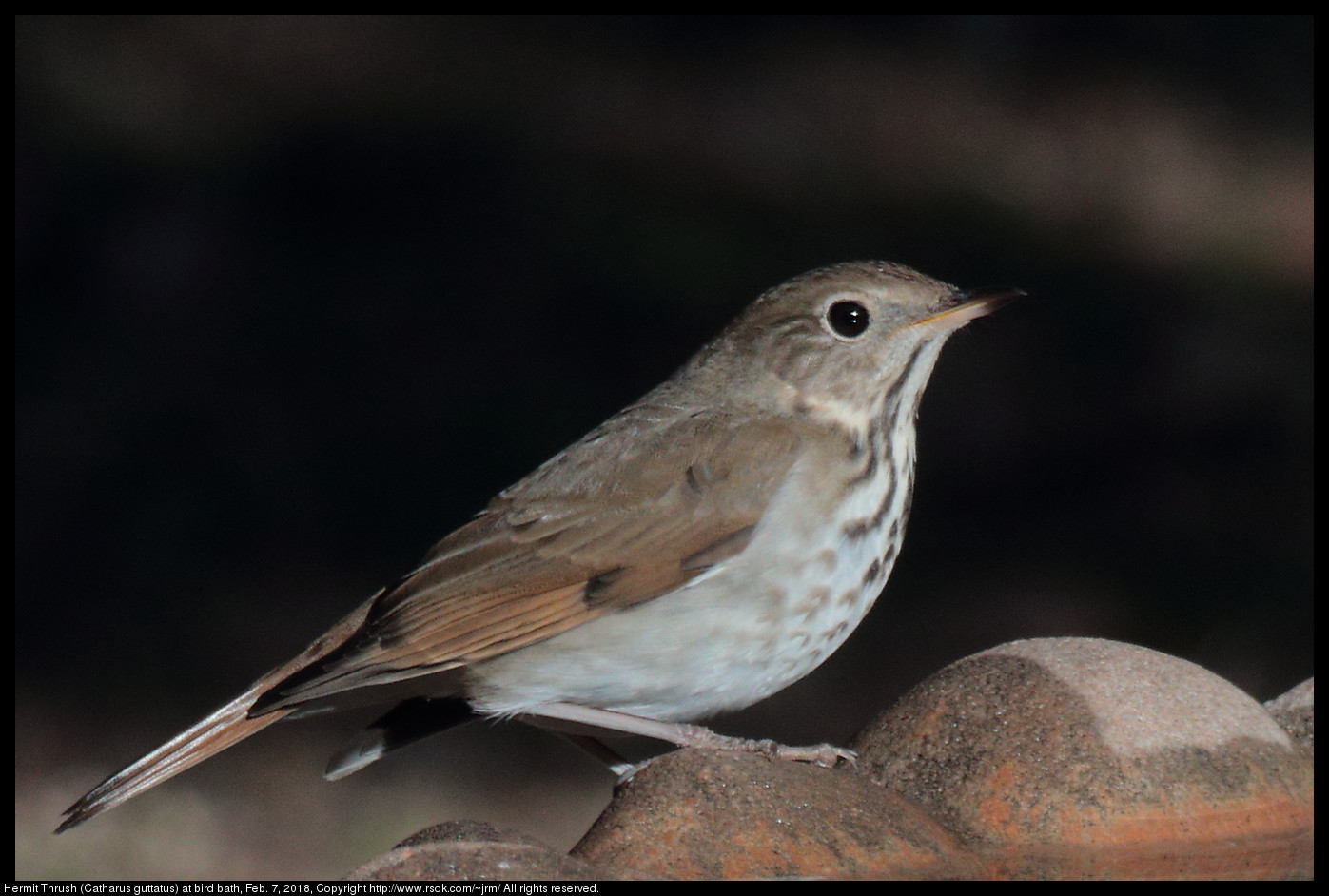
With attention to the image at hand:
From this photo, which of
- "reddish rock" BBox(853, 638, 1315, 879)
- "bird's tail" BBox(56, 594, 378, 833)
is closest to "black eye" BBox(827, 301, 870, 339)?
"reddish rock" BBox(853, 638, 1315, 879)

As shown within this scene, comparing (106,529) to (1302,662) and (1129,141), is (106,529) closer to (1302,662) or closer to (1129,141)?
(1302,662)

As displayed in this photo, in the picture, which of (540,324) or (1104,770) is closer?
(1104,770)

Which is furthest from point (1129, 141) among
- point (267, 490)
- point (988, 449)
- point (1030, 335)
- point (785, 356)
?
point (785, 356)

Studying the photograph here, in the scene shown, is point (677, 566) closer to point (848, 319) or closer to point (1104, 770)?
point (848, 319)

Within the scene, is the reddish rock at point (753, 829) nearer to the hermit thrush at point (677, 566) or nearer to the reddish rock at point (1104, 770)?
the reddish rock at point (1104, 770)

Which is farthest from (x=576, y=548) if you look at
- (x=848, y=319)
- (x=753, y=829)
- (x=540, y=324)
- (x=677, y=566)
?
(x=540, y=324)

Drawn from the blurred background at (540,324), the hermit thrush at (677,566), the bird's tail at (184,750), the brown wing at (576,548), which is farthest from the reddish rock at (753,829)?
the blurred background at (540,324)

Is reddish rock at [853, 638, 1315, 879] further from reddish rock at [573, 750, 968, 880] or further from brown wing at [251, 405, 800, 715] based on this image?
brown wing at [251, 405, 800, 715]
